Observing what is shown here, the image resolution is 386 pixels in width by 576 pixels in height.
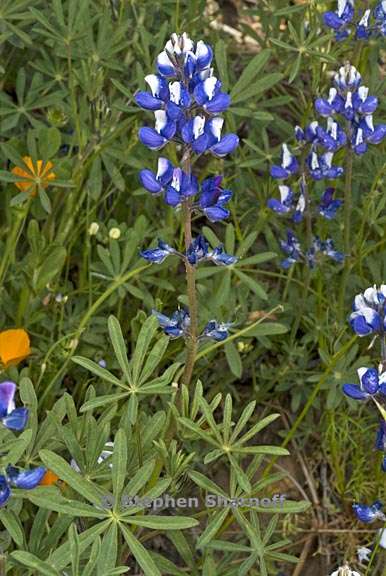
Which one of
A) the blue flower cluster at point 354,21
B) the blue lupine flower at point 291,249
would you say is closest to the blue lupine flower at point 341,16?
the blue flower cluster at point 354,21

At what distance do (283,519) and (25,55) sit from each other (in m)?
1.72

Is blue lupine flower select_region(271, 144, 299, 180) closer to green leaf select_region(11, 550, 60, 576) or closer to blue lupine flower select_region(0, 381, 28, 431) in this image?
blue lupine flower select_region(0, 381, 28, 431)

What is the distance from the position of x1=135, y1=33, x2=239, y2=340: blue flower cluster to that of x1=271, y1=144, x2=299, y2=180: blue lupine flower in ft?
2.43

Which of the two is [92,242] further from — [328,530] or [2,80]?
[328,530]

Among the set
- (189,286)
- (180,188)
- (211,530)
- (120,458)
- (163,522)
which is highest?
(180,188)

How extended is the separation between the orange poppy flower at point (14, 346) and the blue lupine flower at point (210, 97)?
91cm

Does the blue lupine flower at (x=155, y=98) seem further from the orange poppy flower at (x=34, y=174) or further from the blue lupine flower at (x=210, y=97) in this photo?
the orange poppy flower at (x=34, y=174)

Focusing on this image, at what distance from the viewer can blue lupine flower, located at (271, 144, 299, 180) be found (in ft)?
9.92

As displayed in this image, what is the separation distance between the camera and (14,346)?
2838 millimetres

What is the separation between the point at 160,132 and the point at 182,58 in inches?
6.1

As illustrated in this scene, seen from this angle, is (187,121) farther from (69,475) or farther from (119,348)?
(69,475)

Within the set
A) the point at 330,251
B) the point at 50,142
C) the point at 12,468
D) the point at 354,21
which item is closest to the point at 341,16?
the point at 354,21

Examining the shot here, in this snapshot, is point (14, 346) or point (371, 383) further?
point (14, 346)

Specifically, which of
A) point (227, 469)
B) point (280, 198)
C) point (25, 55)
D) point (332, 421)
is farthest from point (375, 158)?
point (25, 55)
